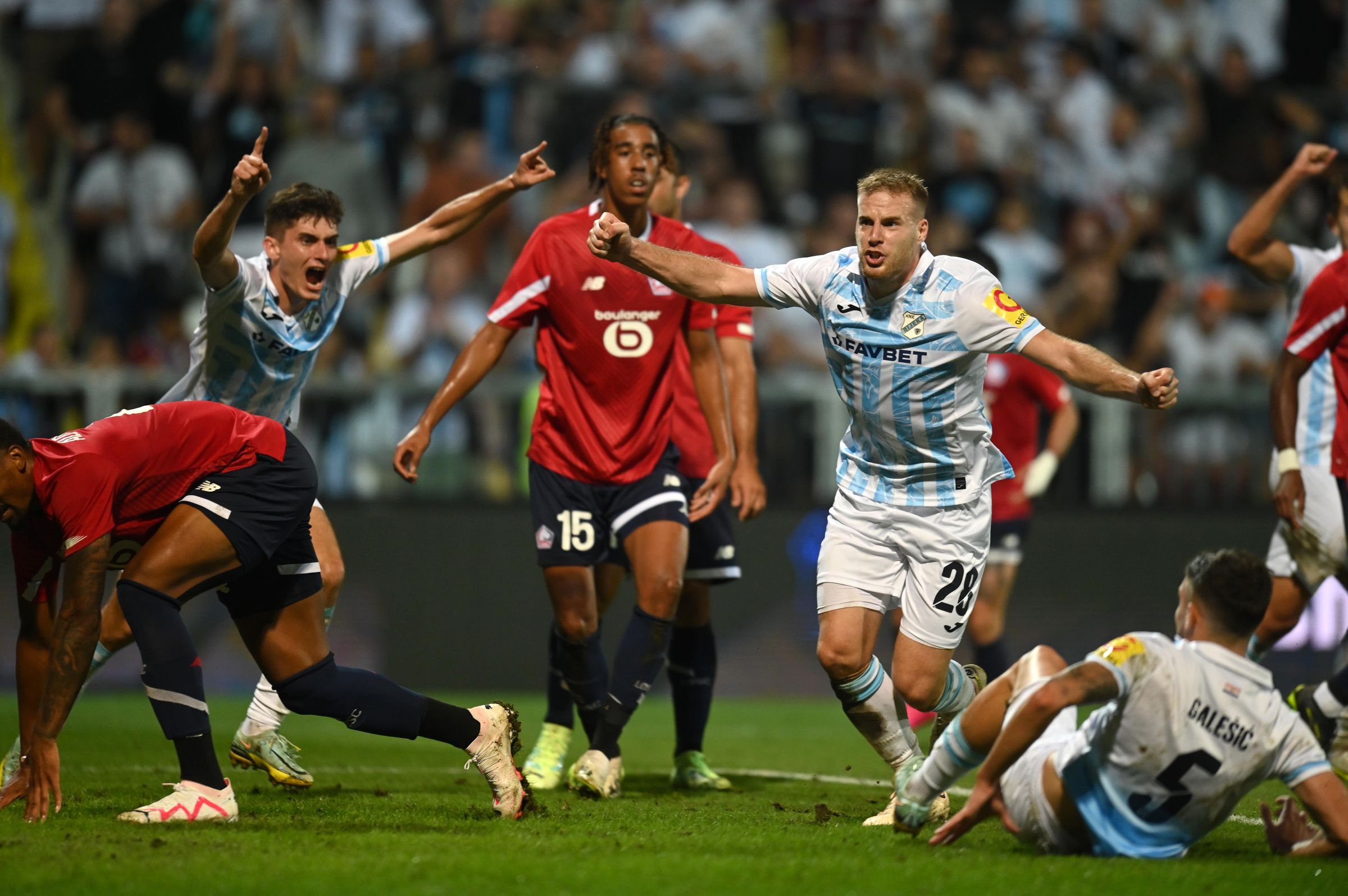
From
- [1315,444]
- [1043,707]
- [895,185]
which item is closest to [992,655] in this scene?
[1315,444]

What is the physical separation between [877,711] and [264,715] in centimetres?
270

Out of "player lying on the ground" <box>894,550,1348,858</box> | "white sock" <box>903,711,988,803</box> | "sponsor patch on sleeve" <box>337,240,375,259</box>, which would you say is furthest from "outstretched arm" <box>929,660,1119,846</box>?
"sponsor patch on sleeve" <box>337,240,375,259</box>

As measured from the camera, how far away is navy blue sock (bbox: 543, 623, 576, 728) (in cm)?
737

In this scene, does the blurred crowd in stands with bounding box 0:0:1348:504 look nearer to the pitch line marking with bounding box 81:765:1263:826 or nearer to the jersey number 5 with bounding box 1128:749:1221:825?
the pitch line marking with bounding box 81:765:1263:826

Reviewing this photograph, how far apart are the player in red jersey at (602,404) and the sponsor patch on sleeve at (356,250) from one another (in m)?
0.69

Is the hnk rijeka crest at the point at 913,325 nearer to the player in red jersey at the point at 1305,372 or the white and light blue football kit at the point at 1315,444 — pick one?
the player in red jersey at the point at 1305,372

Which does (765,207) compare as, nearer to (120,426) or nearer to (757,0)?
(757,0)

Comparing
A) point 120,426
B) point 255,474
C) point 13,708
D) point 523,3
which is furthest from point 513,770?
point 523,3

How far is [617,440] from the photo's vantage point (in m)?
7.04

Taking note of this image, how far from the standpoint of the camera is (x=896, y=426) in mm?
5832

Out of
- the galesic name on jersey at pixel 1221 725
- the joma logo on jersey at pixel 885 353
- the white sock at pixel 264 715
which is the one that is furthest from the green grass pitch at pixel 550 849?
the joma logo on jersey at pixel 885 353

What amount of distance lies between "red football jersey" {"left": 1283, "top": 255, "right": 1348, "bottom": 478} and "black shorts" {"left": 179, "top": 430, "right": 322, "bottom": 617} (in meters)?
4.45

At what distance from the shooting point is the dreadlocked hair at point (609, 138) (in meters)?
7.06

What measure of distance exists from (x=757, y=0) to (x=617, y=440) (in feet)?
31.3
